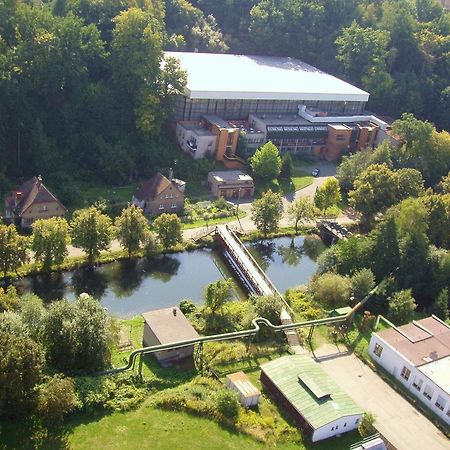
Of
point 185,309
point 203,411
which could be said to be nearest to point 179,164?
point 185,309

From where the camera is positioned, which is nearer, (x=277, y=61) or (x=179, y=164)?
(x=179, y=164)

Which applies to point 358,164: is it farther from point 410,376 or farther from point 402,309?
point 410,376

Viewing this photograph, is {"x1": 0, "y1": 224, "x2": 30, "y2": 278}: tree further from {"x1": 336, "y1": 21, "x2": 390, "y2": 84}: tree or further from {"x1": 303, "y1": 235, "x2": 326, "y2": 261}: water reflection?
{"x1": 336, "y1": 21, "x2": 390, "y2": 84}: tree

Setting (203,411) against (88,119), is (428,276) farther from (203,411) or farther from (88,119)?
(88,119)

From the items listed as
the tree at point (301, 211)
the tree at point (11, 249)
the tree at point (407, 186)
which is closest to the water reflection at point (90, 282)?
the tree at point (11, 249)

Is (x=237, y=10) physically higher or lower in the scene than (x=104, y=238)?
higher

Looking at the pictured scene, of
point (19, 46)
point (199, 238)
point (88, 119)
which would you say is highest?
point (19, 46)
